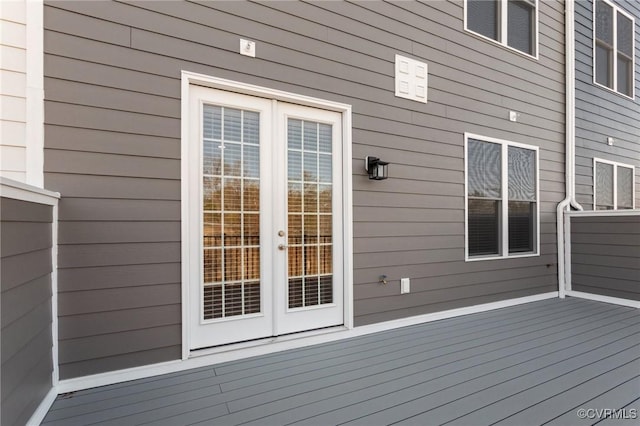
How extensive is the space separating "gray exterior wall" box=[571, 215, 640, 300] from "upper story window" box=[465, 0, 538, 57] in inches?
101

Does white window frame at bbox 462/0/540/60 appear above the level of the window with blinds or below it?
above

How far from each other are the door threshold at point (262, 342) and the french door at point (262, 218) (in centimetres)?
4

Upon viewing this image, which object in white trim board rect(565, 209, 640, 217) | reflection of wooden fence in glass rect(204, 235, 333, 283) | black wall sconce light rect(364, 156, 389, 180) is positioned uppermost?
black wall sconce light rect(364, 156, 389, 180)

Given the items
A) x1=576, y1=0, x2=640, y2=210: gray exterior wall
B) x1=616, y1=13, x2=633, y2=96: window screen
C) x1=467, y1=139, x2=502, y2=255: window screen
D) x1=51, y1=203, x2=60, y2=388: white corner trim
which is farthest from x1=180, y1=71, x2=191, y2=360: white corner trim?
x1=616, y1=13, x2=633, y2=96: window screen

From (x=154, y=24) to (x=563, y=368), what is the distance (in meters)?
3.90

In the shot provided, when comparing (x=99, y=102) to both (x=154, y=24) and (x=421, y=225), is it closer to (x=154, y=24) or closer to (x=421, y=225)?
(x=154, y=24)

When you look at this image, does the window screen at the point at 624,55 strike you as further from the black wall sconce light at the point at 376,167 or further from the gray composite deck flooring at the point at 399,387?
the black wall sconce light at the point at 376,167

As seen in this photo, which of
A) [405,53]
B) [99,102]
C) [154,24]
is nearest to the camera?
[99,102]

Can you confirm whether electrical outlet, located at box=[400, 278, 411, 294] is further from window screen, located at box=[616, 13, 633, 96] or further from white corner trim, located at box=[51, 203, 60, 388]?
window screen, located at box=[616, 13, 633, 96]

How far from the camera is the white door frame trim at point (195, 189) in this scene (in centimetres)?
238

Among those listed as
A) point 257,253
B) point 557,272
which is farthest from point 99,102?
point 557,272

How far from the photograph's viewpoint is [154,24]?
7.53 feet

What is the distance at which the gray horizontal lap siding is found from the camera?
6.86 ft

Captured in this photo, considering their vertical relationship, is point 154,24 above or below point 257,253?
above
